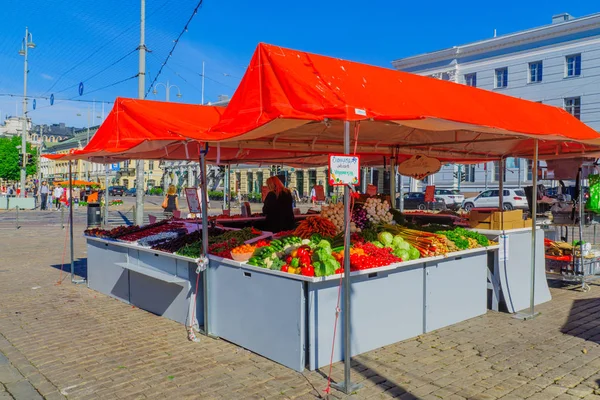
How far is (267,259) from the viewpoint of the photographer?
18.5ft

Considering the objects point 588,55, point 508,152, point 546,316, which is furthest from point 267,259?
Result: point 588,55

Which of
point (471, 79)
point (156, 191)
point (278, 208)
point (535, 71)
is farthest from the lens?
point (156, 191)

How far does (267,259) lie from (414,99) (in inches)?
96.5

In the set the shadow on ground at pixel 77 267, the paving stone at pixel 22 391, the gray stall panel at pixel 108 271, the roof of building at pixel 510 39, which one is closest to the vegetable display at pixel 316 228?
the gray stall panel at pixel 108 271

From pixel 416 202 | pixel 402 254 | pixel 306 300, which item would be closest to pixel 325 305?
pixel 306 300

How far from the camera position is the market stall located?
4.92m

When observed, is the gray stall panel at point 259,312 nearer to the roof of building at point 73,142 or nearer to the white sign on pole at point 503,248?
the white sign on pole at point 503,248

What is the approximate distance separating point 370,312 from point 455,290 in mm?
1714

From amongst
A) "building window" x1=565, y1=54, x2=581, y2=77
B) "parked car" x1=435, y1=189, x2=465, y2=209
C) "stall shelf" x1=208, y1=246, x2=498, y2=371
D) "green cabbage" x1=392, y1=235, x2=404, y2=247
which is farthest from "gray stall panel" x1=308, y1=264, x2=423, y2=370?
"building window" x1=565, y1=54, x2=581, y2=77

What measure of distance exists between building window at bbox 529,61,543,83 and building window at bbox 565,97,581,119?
2307 mm

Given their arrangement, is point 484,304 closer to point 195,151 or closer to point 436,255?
point 436,255

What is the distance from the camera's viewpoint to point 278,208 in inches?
328

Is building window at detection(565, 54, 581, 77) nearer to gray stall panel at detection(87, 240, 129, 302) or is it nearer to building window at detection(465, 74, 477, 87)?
building window at detection(465, 74, 477, 87)

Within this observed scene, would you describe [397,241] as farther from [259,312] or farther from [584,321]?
[584,321]
